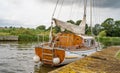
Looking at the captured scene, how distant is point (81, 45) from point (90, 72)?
1423cm

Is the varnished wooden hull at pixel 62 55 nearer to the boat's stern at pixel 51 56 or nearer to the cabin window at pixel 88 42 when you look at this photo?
the boat's stern at pixel 51 56

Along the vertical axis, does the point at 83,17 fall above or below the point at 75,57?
above

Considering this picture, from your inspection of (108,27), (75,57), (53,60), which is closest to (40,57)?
(53,60)

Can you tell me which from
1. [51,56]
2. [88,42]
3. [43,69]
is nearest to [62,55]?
[51,56]

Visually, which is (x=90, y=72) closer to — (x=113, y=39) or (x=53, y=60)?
(x=53, y=60)

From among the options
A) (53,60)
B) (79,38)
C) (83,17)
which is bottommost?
(53,60)

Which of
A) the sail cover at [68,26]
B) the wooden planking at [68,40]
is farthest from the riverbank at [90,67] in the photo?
the wooden planking at [68,40]

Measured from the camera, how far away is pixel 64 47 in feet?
69.3

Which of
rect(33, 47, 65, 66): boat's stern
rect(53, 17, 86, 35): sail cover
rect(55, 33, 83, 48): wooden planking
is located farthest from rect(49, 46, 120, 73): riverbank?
rect(55, 33, 83, 48): wooden planking

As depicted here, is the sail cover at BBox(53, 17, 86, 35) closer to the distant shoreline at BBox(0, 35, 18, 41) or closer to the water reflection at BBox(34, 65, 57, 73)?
the water reflection at BBox(34, 65, 57, 73)

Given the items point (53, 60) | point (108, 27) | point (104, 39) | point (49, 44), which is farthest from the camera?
point (108, 27)

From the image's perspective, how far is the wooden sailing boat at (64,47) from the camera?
19.3m

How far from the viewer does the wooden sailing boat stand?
19.3 meters

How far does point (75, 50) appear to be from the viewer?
2050 cm
